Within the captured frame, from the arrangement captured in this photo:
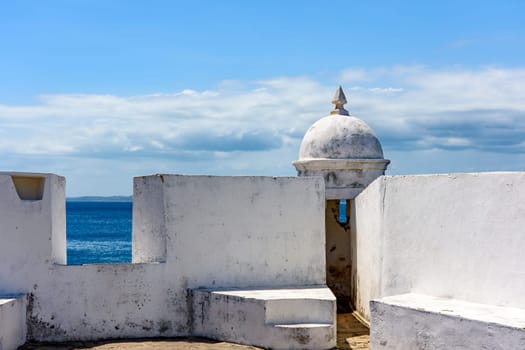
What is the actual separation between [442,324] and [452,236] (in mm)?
1287

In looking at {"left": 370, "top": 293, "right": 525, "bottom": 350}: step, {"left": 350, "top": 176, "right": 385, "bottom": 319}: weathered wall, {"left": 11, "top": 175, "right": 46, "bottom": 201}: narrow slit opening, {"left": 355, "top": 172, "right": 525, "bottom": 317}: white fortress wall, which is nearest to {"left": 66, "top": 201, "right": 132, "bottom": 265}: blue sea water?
{"left": 350, "top": 176, "right": 385, "bottom": 319}: weathered wall

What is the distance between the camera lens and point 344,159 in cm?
1138

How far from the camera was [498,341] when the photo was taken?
5.99m

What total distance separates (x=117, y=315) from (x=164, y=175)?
2.12m

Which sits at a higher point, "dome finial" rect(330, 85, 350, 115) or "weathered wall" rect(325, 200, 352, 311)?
"dome finial" rect(330, 85, 350, 115)

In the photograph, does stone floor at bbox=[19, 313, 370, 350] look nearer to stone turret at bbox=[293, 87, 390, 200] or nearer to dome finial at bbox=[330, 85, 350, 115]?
stone turret at bbox=[293, 87, 390, 200]

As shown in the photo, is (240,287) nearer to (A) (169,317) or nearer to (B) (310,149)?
(A) (169,317)

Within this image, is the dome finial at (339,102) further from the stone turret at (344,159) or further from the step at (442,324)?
the step at (442,324)

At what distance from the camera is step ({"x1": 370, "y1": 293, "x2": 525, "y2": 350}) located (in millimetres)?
6016

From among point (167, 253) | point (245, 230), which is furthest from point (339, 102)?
point (167, 253)

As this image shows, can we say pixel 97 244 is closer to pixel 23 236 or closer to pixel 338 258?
pixel 338 258

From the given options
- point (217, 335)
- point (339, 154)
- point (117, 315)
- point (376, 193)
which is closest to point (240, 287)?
point (217, 335)

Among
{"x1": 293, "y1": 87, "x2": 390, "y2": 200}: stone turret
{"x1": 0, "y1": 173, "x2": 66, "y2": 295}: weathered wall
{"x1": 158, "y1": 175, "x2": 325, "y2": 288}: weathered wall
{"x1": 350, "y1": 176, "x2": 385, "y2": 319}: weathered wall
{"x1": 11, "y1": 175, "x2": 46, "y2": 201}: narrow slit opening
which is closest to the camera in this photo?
{"x1": 0, "y1": 173, "x2": 66, "y2": 295}: weathered wall

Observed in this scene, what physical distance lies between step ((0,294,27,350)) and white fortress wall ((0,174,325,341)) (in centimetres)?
18
